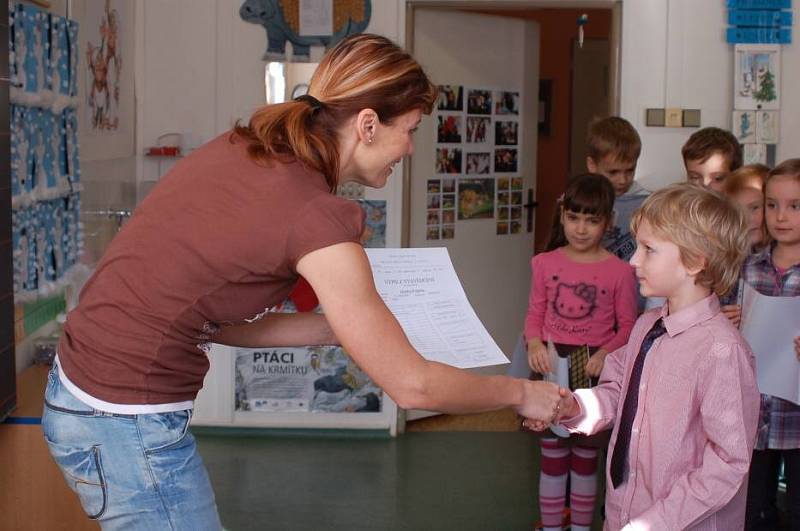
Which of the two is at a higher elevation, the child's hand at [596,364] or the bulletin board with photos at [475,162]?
the bulletin board with photos at [475,162]

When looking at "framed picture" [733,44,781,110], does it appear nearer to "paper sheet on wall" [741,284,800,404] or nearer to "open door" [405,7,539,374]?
"open door" [405,7,539,374]

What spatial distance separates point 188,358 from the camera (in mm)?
1726

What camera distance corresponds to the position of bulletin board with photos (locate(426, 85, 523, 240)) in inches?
223

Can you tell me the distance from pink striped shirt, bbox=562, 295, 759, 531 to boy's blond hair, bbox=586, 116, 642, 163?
1.86 m

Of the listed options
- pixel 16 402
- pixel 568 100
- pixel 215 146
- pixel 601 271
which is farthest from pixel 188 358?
pixel 568 100

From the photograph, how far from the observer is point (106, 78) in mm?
4500

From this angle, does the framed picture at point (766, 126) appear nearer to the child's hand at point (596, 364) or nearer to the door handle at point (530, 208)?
the door handle at point (530, 208)

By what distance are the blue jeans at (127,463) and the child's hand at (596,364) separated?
1976 mm

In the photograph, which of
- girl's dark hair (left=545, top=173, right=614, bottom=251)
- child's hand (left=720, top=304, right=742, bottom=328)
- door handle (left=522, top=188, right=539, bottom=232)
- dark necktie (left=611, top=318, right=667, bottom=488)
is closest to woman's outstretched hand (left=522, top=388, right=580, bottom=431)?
dark necktie (left=611, top=318, right=667, bottom=488)

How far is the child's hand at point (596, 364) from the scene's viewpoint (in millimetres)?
3492

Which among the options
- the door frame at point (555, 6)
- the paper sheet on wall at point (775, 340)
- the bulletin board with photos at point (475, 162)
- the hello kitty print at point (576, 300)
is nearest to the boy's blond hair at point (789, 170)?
the paper sheet on wall at point (775, 340)

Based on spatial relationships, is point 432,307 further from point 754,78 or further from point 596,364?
point 754,78

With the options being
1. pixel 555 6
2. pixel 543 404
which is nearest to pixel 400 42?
pixel 555 6

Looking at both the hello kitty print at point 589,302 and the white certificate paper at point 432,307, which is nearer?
the white certificate paper at point 432,307
